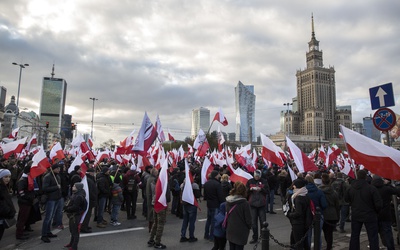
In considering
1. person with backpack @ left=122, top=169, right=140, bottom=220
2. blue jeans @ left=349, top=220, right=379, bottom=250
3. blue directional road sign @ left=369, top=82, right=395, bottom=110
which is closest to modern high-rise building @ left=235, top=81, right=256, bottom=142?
person with backpack @ left=122, top=169, right=140, bottom=220

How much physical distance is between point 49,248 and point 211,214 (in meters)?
3.94

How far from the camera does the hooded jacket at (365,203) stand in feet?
19.1

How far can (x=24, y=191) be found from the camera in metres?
7.54

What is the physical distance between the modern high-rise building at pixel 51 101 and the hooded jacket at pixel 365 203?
479 ft

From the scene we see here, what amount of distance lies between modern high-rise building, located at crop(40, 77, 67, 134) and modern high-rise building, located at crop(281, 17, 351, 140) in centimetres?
10901

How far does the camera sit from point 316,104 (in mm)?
144500

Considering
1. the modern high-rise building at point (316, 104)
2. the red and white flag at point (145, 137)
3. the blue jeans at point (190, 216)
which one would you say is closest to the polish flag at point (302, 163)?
the blue jeans at point (190, 216)

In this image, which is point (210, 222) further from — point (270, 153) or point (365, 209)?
point (270, 153)

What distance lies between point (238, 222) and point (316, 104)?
5954 inches

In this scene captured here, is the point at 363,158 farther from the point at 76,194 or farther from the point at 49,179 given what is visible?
the point at 49,179

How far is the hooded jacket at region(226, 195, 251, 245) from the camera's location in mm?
5152

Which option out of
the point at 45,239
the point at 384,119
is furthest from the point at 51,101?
the point at 384,119

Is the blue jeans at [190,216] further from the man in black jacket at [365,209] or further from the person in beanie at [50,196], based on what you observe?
the man in black jacket at [365,209]

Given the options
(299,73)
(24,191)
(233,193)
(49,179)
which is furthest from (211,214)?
(299,73)
